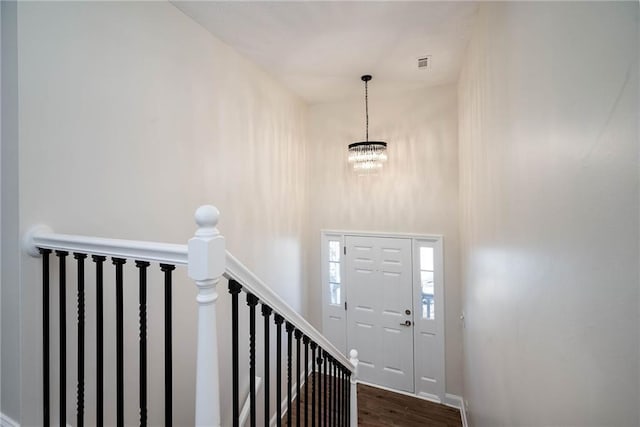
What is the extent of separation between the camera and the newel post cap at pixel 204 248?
850mm

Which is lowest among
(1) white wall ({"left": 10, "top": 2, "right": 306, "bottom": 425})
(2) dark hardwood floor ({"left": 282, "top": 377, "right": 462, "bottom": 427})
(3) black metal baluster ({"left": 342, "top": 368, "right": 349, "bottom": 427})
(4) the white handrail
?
(2) dark hardwood floor ({"left": 282, "top": 377, "right": 462, "bottom": 427})

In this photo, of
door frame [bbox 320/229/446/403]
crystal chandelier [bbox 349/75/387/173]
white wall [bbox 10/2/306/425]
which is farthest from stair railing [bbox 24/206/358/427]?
door frame [bbox 320/229/446/403]

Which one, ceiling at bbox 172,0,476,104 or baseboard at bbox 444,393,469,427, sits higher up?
ceiling at bbox 172,0,476,104

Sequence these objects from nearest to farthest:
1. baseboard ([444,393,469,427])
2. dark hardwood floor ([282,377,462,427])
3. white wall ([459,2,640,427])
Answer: white wall ([459,2,640,427]) → dark hardwood floor ([282,377,462,427]) → baseboard ([444,393,469,427])

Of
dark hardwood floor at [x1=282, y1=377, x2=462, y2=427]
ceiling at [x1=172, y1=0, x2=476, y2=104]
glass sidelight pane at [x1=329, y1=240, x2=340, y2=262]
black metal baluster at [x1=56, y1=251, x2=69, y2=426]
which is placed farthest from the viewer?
glass sidelight pane at [x1=329, y1=240, x2=340, y2=262]

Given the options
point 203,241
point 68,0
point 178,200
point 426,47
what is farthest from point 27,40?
point 426,47

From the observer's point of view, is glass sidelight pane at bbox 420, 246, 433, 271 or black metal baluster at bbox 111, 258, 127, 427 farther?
glass sidelight pane at bbox 420, 246, 433, 271

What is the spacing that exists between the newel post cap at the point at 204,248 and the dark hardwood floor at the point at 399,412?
10.7 feet

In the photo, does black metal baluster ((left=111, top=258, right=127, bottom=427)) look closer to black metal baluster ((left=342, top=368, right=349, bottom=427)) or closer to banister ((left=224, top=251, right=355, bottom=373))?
banister ((left=224, top=251, right=355, bottom=373))

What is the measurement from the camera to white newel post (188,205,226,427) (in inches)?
33.6

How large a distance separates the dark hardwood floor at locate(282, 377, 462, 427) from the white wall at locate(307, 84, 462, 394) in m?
0.31

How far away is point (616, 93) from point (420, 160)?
3.21 m

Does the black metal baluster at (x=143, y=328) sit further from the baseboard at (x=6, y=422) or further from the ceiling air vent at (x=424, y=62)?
the ceiling air vent at (x=424, y=62)

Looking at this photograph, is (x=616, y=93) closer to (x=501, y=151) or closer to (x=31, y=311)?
(x=501, y=151)
